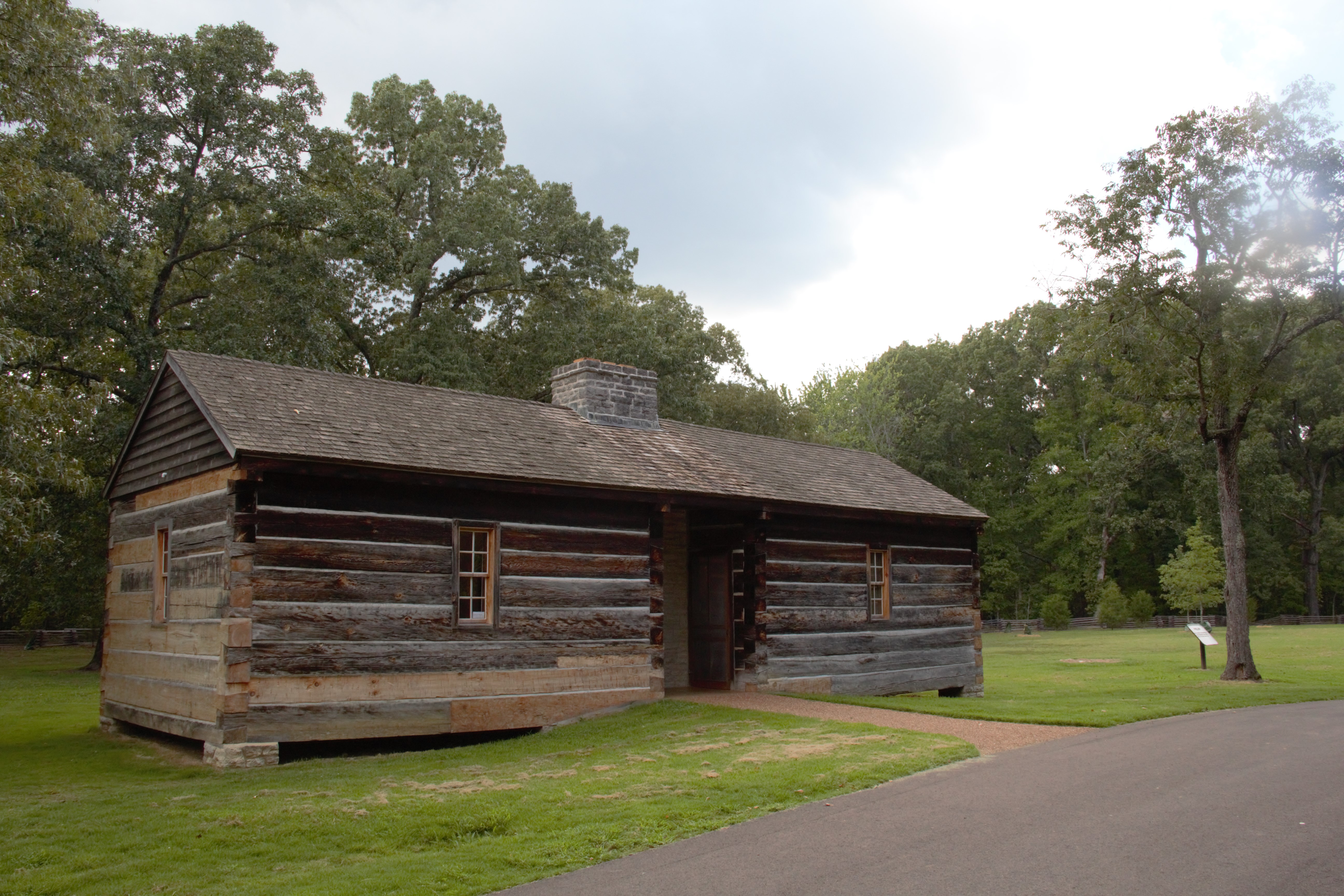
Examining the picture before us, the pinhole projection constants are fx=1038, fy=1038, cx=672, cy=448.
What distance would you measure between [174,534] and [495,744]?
513cm

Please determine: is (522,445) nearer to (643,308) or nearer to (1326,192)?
(1326,192)

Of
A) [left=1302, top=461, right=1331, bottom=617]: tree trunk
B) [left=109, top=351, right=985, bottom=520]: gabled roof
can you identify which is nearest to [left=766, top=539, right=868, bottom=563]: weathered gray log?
[left=109, top=351, right=985, bottom=520]: gabled roof

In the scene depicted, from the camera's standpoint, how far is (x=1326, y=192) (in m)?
20.3

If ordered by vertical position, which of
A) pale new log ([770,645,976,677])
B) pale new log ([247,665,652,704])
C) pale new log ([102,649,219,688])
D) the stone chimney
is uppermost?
the stone chimney

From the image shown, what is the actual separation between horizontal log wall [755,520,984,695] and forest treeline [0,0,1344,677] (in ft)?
19.1

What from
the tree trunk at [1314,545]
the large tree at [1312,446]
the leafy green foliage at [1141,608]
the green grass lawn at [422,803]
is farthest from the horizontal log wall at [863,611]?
the tree trunk at [1314,545]

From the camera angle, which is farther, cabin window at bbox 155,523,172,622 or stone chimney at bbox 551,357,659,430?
stone chimney at bbox 551,357,659,430

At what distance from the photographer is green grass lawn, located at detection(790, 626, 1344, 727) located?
49.2ft

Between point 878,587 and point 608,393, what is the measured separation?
6.13 metres

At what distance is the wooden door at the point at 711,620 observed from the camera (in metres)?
17.8

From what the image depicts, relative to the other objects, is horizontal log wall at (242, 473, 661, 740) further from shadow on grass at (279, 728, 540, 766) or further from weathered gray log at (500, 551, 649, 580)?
shadow on grass at (279, 728, 540, 766)

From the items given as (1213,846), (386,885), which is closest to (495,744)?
(386,885)

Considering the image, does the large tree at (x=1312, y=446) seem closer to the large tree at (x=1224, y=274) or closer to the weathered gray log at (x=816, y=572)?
the large tree at (x=1224, y=274)

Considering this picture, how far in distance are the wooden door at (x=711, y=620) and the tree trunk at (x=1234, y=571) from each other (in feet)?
34.5
